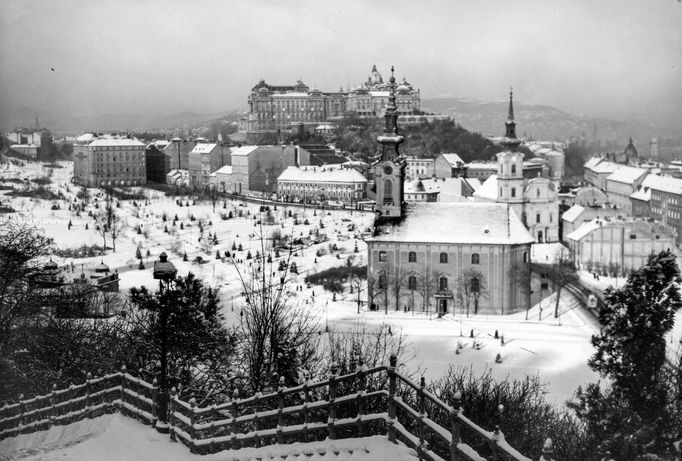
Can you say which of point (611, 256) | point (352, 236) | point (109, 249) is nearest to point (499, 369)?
point (611, 256)

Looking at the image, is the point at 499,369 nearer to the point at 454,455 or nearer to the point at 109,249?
the point at 454,455

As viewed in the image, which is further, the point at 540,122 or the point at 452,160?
the point at 452,160

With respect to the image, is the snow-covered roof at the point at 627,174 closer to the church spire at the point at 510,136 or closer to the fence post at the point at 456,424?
the church spire at the point at 510,136

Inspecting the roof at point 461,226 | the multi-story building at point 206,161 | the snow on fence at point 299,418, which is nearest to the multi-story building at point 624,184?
the roof at point 461,226

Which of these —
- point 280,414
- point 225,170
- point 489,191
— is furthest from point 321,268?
point 225,170

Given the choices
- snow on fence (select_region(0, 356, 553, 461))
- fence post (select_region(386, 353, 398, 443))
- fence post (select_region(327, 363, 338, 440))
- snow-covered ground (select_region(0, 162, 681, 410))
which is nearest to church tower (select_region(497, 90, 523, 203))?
snow-covered ground (select_region(0, 162, 681, 410))

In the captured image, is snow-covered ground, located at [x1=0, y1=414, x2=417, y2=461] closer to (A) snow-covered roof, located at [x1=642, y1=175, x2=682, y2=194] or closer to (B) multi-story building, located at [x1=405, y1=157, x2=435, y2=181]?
(A) snow-covered roof, located at [x1=642, y1=175, x2=682, y2=194]

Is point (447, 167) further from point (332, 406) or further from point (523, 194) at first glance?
point (332, 406)
